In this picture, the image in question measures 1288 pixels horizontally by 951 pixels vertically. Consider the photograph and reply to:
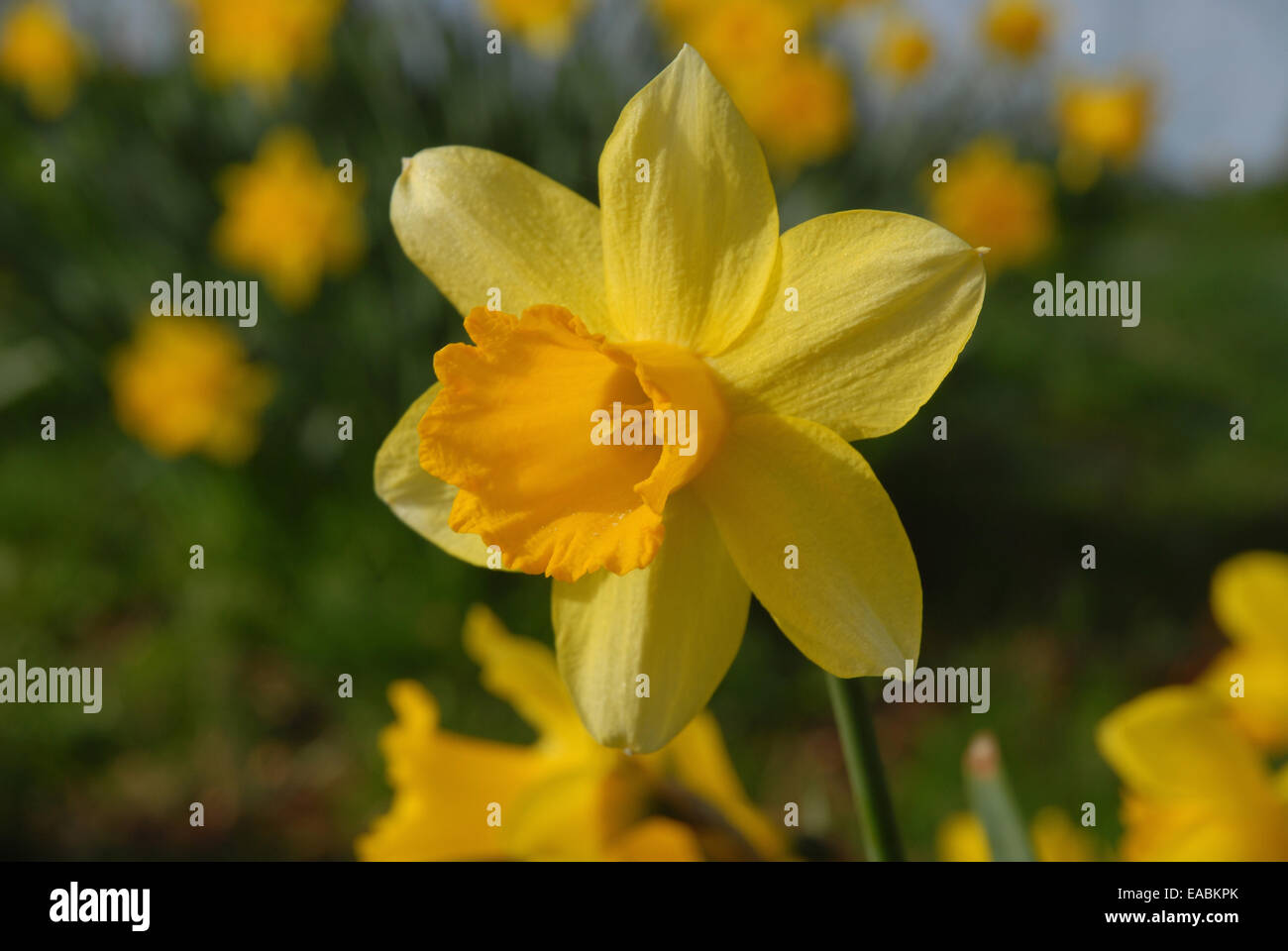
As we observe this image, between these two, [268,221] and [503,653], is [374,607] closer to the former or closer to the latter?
[268,221]

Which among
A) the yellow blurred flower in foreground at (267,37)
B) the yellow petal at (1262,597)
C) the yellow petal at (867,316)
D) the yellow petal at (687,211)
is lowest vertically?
the yellow petal at (1262,597)

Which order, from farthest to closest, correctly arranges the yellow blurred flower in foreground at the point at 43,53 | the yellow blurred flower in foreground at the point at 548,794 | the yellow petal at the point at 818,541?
the yellow blurred flower in foreground at the point at 43,53, the yellow blurred flower in foreground at the point at 548,794, the yellow petal at the point at 818,541

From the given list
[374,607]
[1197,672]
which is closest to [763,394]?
[374,607]

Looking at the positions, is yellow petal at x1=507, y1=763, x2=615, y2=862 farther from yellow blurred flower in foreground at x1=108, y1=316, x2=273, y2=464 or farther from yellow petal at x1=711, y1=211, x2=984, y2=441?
yellow blurred flower in foreground at x1=108, y1=316, x2=273, y2=464

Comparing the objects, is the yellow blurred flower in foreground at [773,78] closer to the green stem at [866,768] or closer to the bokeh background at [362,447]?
the bokeh background at [362,447]

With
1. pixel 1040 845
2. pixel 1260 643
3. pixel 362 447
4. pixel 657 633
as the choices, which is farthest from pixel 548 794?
pixel 362 447

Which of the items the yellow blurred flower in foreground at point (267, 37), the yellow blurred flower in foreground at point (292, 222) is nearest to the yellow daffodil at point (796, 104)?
the yellow blurred flower in foreground at point (292, 222)

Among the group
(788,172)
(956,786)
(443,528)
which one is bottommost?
(956,786)

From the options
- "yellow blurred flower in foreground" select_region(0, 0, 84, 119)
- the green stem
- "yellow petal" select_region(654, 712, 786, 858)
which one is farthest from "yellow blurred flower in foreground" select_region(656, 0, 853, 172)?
the green stem
